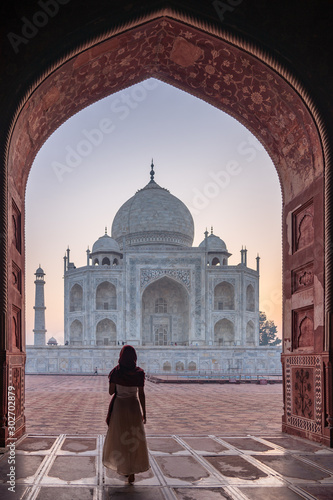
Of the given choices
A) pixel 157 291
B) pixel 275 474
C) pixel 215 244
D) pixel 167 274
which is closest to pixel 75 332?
pixel 157 291

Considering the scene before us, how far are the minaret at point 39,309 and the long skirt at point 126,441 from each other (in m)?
26.3

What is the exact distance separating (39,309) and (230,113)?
2457 centimetres

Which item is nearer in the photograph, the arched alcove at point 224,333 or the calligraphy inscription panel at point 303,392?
the calligraphy inscription panel at point 303,392

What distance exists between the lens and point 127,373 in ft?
11.4

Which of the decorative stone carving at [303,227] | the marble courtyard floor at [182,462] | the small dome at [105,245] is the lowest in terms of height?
the marble courtyard floor at [182,462]

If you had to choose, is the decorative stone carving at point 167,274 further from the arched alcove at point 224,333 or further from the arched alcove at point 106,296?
the arched alcove at point 224,333

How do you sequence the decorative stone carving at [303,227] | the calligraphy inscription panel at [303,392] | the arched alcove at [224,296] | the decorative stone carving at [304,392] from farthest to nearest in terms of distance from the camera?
the arched alcove at [224,296]
the decorative stone carving at [303,227]
the calligraphy inscription panel at [303,392]
the decorative stone carving at [304,392]

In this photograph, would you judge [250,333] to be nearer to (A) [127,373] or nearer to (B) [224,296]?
(B) [224,296]

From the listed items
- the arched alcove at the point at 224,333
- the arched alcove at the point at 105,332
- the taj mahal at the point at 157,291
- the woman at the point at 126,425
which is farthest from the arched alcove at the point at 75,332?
the woman at the point at 126,425

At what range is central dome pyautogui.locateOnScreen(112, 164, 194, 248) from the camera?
2980 cm

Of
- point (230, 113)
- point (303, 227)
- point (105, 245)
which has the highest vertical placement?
point (105, 245)

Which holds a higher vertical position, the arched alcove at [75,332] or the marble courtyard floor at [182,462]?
the marble courtyard floor at [182,462]

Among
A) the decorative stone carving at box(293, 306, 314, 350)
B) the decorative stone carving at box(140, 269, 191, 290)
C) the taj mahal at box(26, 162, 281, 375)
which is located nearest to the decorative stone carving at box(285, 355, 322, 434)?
the decorative stone carving at box(293, 306, 314, 350)

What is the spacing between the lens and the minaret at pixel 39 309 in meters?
28.7
